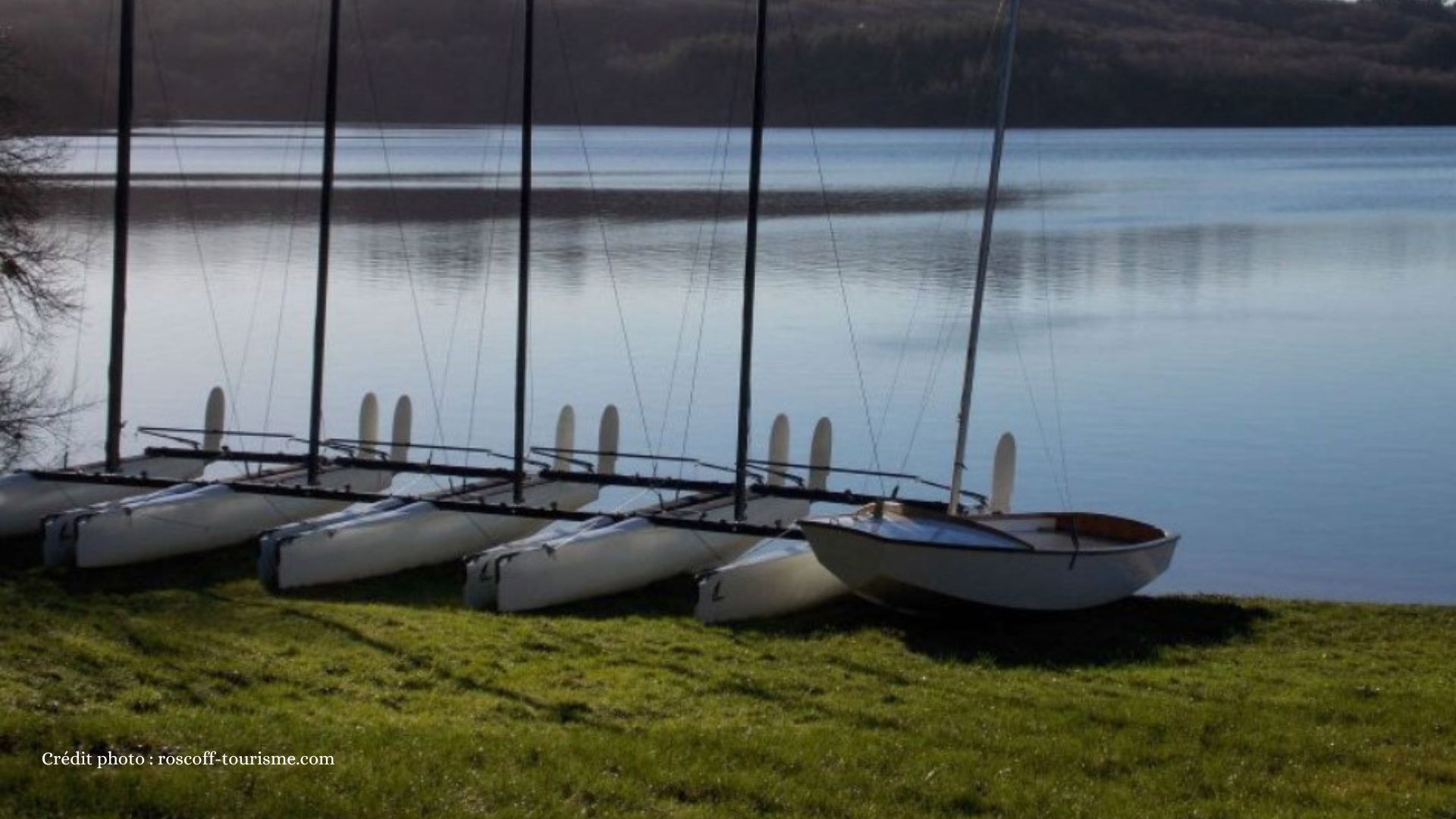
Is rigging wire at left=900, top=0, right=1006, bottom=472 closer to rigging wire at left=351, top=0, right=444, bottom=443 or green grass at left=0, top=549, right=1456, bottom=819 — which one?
rigging wire at left=351, top=0, right=444, bottom=443

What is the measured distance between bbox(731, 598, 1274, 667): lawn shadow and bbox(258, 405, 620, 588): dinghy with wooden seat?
13.0 ft

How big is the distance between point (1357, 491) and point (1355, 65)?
14289cm

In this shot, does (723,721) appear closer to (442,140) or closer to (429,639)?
(429,639)

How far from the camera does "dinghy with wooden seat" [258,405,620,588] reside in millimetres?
19375

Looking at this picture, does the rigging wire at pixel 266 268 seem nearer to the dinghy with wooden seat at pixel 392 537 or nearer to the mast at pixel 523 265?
the mast at pixel 523 265

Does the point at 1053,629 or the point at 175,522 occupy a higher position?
the point at 1053,629

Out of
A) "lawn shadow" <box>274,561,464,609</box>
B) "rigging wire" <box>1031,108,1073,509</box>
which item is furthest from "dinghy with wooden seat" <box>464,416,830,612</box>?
"rigging wire" <box>1031,108,1073,509</box>

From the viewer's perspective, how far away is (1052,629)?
57.1 feet

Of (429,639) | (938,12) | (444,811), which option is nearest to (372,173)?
(938,12)

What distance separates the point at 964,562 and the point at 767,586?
1857 mm

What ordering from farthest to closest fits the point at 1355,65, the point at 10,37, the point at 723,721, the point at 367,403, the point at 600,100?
the point at 1355,65, the point at 600,100, the point at 10,37, the point at 367,403, the point at 723,721

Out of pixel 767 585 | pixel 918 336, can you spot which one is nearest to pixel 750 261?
pixel 767 585

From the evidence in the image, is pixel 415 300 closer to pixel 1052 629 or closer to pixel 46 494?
pixel 46 494

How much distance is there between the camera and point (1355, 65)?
534 feet
